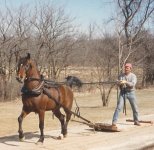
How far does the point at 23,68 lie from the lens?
970 cm

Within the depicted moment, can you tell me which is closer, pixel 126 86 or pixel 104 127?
pixel 104 127

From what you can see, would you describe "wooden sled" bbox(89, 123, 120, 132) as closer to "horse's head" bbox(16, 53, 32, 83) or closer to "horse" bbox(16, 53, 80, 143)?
"horse" bbox(16, 53, 80, 143)

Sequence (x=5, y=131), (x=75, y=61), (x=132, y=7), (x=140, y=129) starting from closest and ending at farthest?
1. (x=140, y=129)
2. (x=5, y=131)
3. (x=75, y=61)
4. (x=132, y=7)

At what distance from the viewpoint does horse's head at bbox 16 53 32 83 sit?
963 cm

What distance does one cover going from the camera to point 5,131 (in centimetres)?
1471

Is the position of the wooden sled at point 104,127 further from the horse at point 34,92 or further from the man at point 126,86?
the horse at point 34,92

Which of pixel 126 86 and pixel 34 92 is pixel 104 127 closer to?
pixel 126 86

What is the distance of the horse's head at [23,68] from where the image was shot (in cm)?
963

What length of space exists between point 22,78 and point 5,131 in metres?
5.48

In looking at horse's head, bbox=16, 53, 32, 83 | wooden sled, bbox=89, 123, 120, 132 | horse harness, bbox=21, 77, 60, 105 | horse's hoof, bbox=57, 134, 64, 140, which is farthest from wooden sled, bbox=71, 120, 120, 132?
horse's head, bbox=16, 53, 32, 83

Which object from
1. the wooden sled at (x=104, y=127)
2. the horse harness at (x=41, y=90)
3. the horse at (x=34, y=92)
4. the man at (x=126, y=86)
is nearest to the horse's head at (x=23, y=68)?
the horse at (x=34, y=92)

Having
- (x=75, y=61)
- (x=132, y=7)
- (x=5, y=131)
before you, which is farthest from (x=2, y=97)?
(x=132, y=7)

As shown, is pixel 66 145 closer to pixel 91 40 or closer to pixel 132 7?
pixel 91 40

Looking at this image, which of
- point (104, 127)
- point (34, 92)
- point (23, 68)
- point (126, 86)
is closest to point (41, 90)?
point (34, 92)
